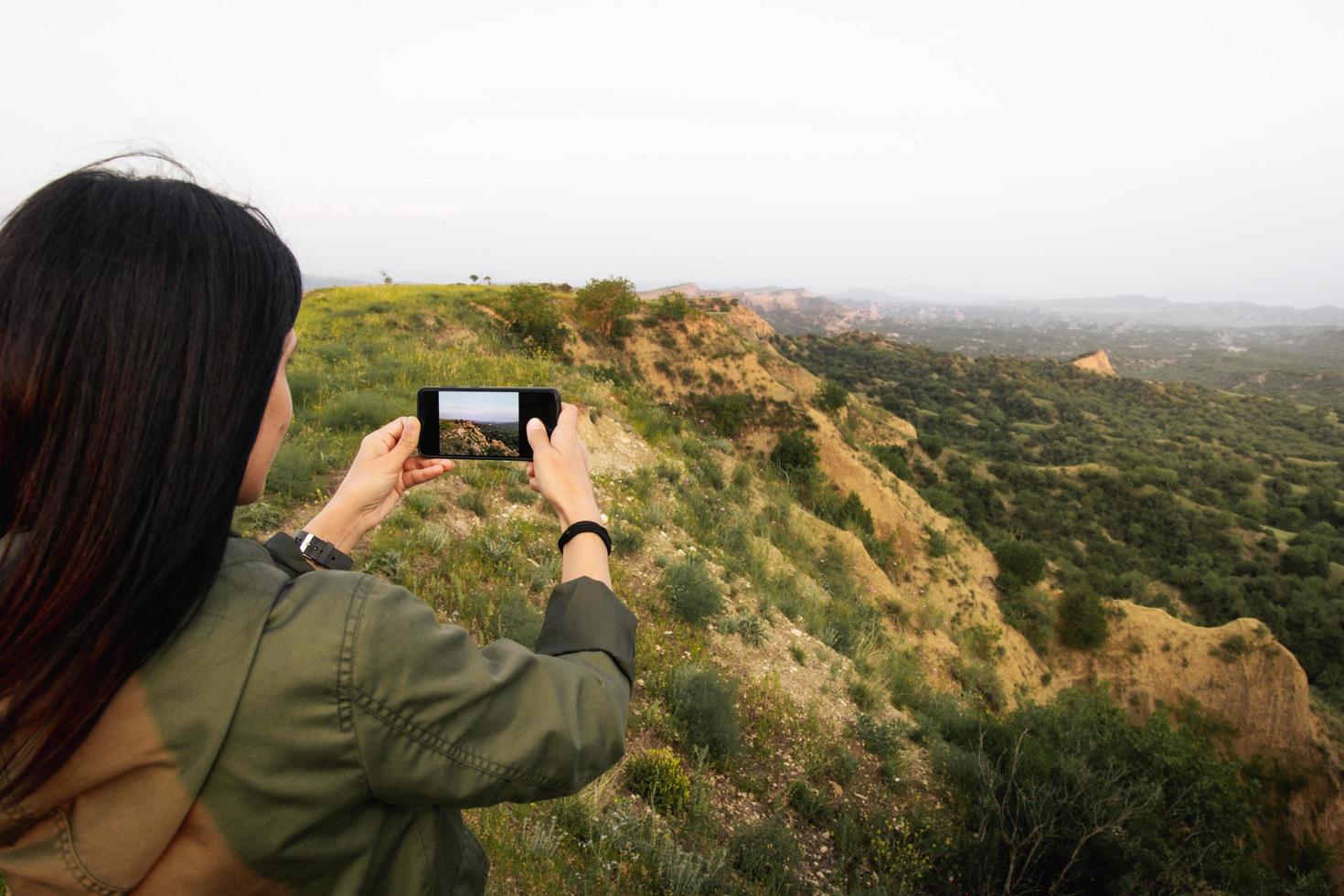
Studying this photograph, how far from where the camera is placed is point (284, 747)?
0.85 meters

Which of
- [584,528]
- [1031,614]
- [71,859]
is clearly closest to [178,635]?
[71,859]

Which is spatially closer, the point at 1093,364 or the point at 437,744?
the point at 437,744

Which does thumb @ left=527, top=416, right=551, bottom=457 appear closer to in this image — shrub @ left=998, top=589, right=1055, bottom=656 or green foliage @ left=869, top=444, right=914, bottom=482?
shrub @ left=998, top=589, right=1055, bottom=656

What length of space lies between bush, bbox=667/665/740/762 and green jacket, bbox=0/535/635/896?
3.92 meters

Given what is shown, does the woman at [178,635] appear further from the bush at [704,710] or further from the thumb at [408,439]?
the bush at [704,710]

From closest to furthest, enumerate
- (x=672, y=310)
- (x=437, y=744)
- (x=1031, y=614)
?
(x=437, y=744)
(x=1031, y=614)
(x=672, y=310)

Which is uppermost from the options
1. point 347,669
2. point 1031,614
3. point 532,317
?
point 532,317

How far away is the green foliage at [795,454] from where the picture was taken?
2036 centimetres

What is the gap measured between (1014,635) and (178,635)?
76.3ft

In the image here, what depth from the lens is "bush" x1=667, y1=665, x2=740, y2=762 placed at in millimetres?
4621

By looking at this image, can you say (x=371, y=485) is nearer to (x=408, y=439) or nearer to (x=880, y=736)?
(x=408, y=439)

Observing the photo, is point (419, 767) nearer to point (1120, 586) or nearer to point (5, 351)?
point (5, 351)

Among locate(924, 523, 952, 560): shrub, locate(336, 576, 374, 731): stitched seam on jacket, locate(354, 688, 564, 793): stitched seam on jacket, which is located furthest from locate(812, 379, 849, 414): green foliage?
locate(336, 576, 374, 731): stitched seam on jacket

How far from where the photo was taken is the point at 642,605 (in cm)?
580
